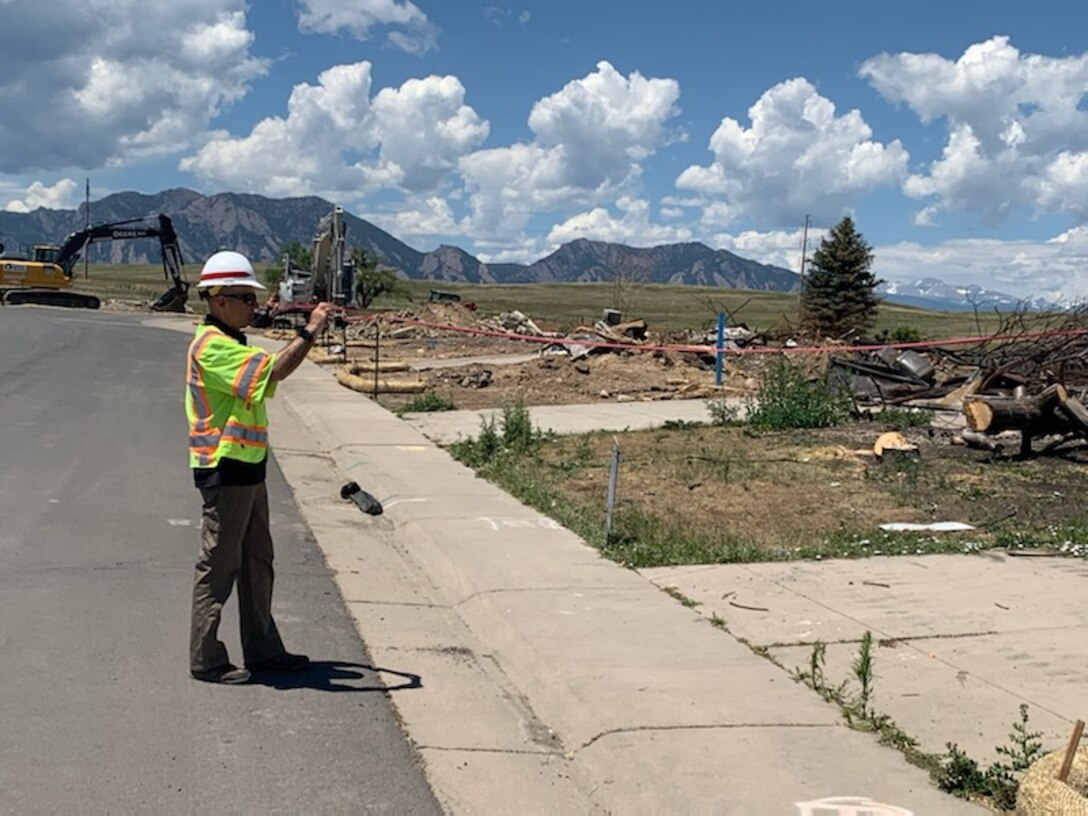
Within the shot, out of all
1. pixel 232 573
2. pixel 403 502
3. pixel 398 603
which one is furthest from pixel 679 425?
pixel 232 573

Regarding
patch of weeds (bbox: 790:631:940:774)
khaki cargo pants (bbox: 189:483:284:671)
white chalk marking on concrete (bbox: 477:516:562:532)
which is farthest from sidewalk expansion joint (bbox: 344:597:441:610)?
patch of weeds (bbox: 790:631:940:774)

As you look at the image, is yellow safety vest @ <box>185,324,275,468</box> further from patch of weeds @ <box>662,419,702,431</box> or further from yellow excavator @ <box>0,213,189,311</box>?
yellow excavator @ <box>0,213,189,311</box>

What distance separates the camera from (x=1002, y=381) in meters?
15.2

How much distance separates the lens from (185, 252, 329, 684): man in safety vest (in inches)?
210

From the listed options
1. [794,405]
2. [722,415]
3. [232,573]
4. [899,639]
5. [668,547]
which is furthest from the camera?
[722,415]

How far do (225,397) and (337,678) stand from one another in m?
1.52

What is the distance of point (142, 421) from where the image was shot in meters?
15.3

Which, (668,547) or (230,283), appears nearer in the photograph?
(230,283)

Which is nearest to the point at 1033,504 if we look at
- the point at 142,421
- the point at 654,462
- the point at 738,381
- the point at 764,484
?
the point at 764,484

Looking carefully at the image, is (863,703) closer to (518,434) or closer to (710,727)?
(710,727)

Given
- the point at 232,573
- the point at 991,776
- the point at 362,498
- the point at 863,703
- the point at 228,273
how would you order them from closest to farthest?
the point at 991,776 < the point at 863,703 < the point at 228,273 < the point at 232,573 < the point at 362,498

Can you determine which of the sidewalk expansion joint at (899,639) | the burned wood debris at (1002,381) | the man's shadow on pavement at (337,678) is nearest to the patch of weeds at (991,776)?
the sidewalk expansion joint at (899,639)

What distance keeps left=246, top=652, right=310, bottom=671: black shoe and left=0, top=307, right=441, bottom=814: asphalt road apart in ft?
0.28

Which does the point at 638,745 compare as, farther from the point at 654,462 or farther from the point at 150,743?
the point at 654,462
